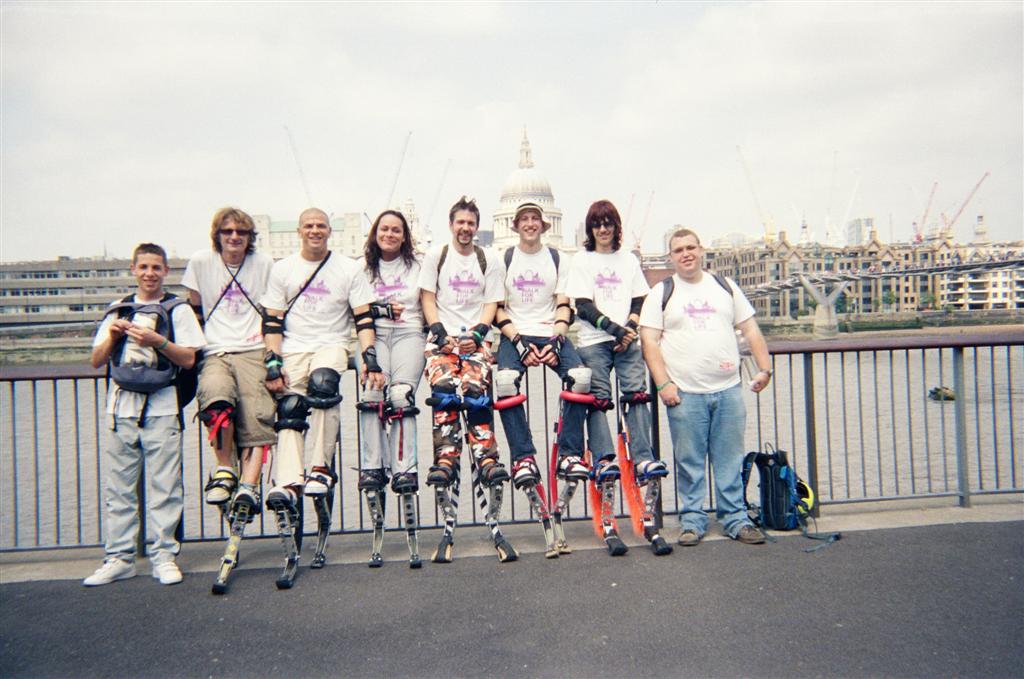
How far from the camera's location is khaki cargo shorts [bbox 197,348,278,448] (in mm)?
4718

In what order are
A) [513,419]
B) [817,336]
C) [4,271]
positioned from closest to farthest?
[513,419] → [817,336] → [4,271]

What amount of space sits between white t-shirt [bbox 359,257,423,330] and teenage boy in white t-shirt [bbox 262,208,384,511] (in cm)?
15

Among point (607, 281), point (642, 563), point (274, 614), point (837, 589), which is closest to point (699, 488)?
point (642, 563)

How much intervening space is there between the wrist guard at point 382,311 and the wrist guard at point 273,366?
0.68 metres

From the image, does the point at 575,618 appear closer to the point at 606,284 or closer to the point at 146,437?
the point at 606,284

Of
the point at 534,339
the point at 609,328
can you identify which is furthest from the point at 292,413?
the point at 609,328

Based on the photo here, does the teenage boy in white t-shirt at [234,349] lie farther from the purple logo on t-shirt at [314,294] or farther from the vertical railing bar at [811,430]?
the vertical railing bar at [811,430]

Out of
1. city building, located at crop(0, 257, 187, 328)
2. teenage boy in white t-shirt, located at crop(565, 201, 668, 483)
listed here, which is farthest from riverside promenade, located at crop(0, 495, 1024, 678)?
city building, located at crop(0, 257, 187, 328)

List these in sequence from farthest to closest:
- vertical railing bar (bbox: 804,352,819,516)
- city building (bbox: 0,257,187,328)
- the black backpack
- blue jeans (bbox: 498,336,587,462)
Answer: city building (bbox: 0,257,187,328) → vertical railing bar (bbox: 804,352,819,516) → blue jeans (bbox: 498,336,587,462) → the black backpack

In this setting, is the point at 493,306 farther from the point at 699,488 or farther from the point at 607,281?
the point at 699,488

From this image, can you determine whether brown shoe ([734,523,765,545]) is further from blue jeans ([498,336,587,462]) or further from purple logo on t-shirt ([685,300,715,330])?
purple logo on t-shirt ([685,300,715,330])

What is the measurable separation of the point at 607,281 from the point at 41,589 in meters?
4.15

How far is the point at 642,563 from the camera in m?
4.70

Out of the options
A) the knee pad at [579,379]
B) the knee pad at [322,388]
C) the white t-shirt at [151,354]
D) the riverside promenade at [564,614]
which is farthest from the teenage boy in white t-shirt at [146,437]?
the knee pad at [579,379]
